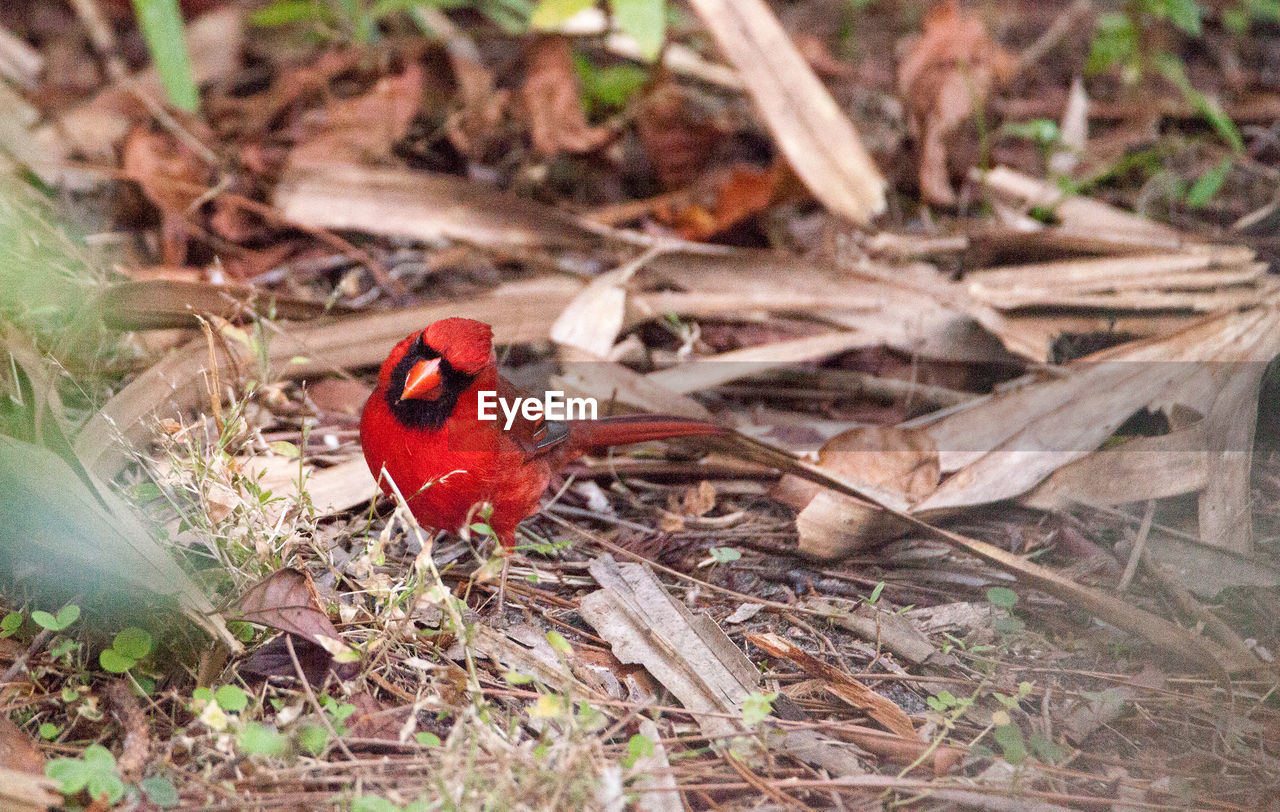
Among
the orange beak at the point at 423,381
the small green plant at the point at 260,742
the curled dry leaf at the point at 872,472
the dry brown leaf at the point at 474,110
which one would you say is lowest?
the curled dry leaf at the point at 872,472

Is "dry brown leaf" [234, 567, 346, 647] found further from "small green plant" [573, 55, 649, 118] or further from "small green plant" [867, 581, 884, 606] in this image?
"small green plant" [573, 55, 649, 118]

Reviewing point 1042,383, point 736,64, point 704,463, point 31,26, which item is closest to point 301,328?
point 704,463

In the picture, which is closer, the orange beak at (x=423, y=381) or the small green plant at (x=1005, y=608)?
the orange beak at (x=423, y=381)

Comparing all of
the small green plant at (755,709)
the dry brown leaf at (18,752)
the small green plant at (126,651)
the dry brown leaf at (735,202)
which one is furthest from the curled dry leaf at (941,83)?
the dry brown leaf at (18,752)

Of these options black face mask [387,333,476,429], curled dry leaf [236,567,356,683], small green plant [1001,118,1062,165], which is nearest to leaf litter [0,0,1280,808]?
curled dry leaf [236,567,356,683]

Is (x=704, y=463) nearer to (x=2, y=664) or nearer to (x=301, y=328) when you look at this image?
(x=301, y=328)

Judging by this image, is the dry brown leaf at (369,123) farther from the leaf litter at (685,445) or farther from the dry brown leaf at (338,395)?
the dry brown leaf at (338,395)

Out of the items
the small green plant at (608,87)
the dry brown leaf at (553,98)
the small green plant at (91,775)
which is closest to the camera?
the small green plant at (91,775)
